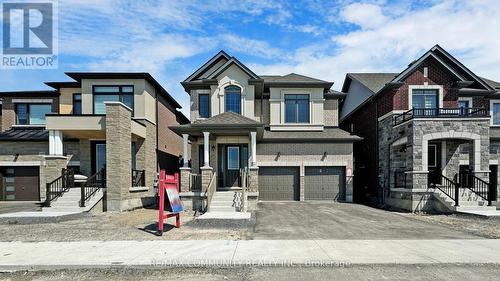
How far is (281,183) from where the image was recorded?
1994 centimetres

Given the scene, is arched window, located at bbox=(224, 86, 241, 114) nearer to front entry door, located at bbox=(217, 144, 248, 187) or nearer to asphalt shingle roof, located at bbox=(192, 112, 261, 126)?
front entry door, located at bbox=(217, 144, 248, 187)

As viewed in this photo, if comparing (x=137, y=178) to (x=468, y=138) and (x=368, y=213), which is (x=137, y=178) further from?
(x=468, y=138)

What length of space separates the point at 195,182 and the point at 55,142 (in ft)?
25.6

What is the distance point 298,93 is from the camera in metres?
20.6

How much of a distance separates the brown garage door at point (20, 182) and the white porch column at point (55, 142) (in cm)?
493

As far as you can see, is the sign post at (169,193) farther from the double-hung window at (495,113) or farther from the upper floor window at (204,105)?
the double-hung window at (495,113)

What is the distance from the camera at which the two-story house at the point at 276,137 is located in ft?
61.8

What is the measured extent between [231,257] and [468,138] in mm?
Answer: 15449

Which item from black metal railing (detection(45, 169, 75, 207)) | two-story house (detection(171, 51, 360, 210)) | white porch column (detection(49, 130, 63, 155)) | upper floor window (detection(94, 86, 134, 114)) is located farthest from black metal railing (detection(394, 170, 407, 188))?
white porch column (detection(49, 130, 63, 155))

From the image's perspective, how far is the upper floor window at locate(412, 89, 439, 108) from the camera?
18.8 meters

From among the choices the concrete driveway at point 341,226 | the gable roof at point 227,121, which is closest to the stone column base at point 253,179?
the concrete driveway at point 341,226

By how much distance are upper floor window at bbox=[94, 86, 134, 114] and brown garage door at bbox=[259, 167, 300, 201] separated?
32.0 ft

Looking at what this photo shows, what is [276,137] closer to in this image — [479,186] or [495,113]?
[479,186]

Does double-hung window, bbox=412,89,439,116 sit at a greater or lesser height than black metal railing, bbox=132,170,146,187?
greater
